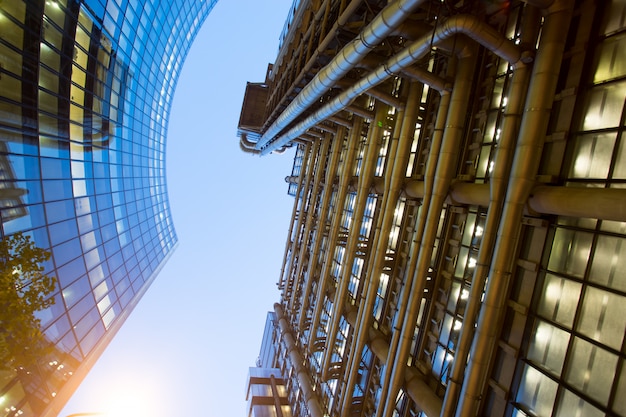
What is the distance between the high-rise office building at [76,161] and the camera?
671 inches

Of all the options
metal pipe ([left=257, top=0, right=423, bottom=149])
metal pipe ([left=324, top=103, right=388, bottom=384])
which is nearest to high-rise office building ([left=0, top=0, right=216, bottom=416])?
metal pipe ([left=257, top=0, right=423, bottom=149])

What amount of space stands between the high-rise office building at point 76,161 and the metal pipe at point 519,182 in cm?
1487

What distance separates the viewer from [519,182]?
9734 millimetres

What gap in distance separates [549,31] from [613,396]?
9.33 meters

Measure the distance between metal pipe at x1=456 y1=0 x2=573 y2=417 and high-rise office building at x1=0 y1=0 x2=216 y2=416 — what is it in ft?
48.8

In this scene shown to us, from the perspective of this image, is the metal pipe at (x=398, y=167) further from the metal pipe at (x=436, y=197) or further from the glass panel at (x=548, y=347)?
the glass panel at (x=548, y=347)

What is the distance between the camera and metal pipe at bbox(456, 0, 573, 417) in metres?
9.40

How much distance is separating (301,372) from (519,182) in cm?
2456

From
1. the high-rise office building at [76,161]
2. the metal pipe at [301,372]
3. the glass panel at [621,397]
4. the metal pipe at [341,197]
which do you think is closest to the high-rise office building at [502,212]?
the glass panel at [621,397]

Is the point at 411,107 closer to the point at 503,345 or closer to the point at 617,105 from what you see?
the point at 617,105

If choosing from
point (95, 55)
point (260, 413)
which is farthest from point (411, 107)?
point (260, 413)

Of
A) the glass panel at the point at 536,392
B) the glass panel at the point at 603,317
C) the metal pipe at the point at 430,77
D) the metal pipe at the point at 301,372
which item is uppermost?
the metal pipe at the point at 430,77

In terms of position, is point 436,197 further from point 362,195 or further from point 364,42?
point 362,195

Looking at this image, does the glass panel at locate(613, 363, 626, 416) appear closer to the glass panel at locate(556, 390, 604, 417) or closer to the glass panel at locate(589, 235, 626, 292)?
the glass panel at locate(556, 390, 604, 417)
